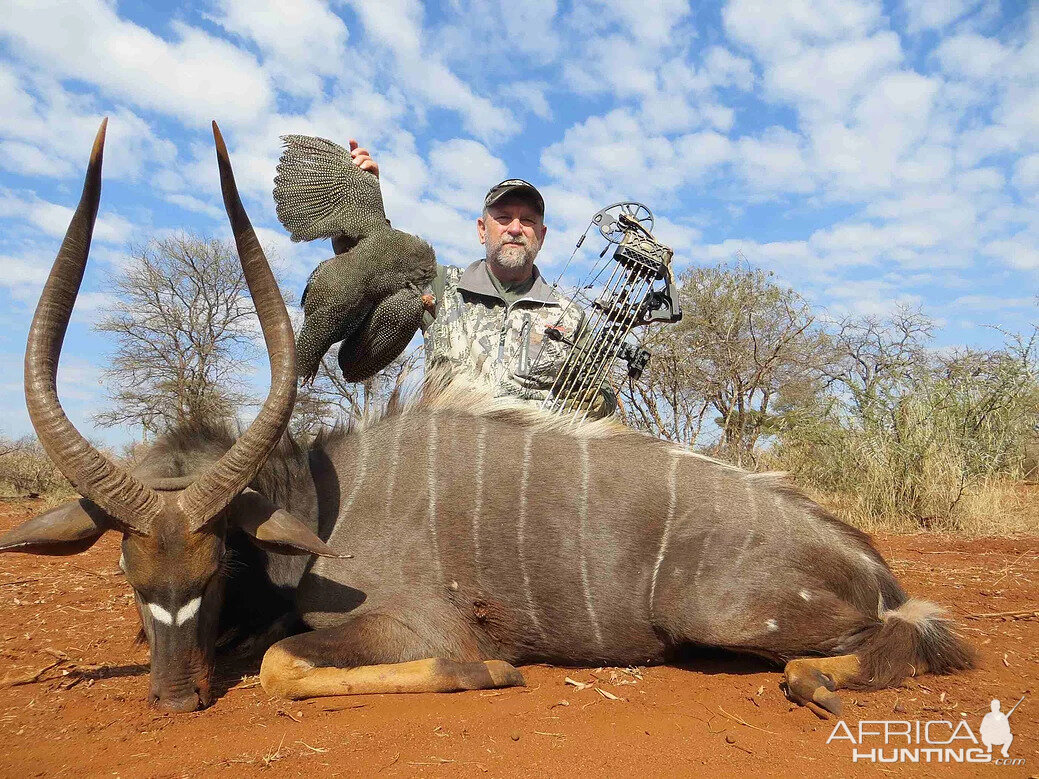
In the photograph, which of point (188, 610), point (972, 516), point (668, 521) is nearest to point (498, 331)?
point (668, 521)

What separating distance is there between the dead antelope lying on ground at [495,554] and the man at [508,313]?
1.19 metres

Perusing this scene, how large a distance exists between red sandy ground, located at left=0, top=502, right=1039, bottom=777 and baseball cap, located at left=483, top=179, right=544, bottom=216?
332 cm

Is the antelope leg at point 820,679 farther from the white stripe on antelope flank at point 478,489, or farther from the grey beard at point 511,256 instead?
the grey beard at point 511,256

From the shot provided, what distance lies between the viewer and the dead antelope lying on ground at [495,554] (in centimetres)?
288

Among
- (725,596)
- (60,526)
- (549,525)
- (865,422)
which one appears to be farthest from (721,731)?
(865,422)

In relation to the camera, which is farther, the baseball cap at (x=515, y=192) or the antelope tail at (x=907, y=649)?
the baseball cap at (x=515, y=192)

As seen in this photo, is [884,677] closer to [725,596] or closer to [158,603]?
[725,596]

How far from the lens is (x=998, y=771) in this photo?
2199 millimetres

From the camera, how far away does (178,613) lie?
2.81 meters

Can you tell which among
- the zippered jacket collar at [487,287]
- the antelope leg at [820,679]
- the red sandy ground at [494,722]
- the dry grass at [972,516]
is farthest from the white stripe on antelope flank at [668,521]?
the dry grass at [972,516]

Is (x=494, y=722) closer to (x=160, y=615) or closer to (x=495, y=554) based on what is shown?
(x=495, y=554)

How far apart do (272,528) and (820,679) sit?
7.32 ft

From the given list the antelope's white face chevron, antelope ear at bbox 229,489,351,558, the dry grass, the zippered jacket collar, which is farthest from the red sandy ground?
the dry grass

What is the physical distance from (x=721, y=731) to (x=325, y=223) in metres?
3.08
